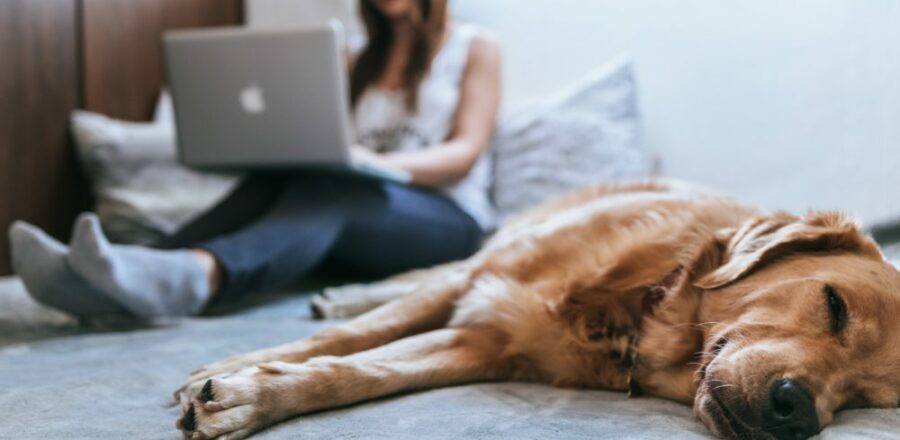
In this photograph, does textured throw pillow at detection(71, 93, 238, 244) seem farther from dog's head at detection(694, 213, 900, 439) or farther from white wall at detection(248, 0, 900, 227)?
dog's head at detection(694, 213, 900, 439)

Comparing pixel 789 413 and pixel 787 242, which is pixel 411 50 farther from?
pixel 789 413

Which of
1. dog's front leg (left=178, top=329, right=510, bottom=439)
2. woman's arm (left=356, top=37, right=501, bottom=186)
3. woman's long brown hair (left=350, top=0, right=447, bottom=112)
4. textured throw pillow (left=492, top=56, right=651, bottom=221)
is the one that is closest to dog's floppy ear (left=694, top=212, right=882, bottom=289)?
dog's front leg (left=178, top=329, right=510, bottom=439)

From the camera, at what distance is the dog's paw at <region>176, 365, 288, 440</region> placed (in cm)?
113

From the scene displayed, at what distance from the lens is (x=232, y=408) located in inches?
45.4

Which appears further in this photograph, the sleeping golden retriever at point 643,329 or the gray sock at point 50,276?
the gray sock at point 50,276

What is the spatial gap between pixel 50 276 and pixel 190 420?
84cm

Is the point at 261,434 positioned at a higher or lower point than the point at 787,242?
lower

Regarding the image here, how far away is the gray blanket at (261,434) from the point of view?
1.16 meters

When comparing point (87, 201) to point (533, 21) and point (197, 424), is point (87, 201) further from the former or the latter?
point (197, 424)

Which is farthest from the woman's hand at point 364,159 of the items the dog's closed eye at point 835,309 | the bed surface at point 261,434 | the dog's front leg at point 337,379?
the dog's closed eye at point 835,309

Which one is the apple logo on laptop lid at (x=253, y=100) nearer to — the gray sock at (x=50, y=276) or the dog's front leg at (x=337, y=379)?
the gray sock at (x=50, y=276)

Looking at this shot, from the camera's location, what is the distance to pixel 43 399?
1312 mm

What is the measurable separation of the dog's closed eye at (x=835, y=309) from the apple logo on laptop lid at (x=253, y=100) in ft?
4.76

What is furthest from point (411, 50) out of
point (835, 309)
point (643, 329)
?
point (835, 309)
